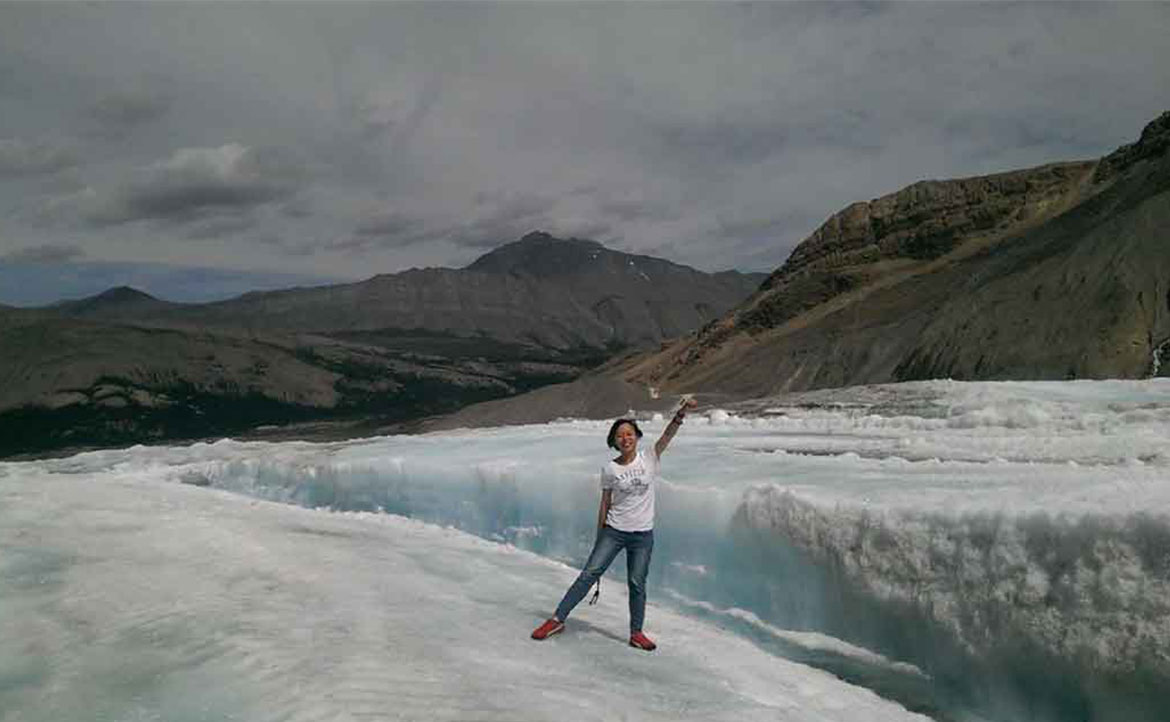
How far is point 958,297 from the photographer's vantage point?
1310 inches

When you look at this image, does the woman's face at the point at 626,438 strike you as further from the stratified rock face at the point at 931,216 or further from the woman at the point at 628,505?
the stratified rock face at the point at 931,216

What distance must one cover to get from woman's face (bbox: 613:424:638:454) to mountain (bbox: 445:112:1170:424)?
19253 mm

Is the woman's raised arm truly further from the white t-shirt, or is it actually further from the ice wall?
the ice wall

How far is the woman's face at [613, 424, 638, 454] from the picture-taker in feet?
20.3

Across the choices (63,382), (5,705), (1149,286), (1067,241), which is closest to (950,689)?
(5,705)

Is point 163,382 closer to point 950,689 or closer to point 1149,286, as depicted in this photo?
point 1149,286

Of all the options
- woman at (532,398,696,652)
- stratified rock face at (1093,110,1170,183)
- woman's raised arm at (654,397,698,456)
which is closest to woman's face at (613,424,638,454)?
woman at (532,398,696,652)

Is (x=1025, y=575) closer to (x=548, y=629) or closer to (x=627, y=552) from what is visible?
(x=627, y=552)

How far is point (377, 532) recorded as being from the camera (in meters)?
12.2

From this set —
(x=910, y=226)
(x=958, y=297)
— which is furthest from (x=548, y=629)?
(x=910, y=226)

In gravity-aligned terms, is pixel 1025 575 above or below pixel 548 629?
above

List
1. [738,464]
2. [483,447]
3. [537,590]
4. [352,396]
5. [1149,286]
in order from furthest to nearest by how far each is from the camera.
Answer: [352,396]
[1149,286]
[483,447]
[738,464]
[537,590]

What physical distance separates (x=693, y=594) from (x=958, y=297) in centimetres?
2818

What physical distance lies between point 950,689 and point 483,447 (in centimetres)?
1094
